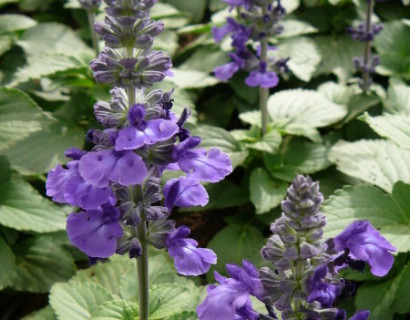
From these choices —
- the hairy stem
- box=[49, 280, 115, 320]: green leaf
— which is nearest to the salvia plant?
box=[49, 280, 115, 320]: green leaf

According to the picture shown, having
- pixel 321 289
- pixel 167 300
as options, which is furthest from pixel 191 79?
pixel 321 289

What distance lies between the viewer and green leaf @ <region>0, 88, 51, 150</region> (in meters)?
4.46

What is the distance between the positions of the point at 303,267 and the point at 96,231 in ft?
2.68

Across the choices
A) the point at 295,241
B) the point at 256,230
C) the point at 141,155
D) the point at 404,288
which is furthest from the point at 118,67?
the point at 256,230

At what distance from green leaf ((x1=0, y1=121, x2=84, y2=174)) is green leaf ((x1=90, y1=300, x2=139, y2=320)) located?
1776 mm

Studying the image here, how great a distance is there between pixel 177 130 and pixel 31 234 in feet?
8.97

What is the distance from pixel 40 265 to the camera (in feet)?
14.9

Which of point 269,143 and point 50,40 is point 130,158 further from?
point 50,40

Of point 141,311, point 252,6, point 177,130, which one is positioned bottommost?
point 141,311

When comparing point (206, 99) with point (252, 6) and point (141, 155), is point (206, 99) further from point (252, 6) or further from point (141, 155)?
point (141, 155)

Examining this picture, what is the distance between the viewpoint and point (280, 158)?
4871mm

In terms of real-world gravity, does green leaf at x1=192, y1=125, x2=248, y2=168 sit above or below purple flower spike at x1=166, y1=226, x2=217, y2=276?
below

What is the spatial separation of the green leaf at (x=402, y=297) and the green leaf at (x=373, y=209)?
23 cm

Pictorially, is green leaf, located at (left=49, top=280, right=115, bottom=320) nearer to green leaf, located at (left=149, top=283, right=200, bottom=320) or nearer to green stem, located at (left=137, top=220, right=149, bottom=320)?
green leaf, located at (left=149, top=283, right=200, bottom=320)
